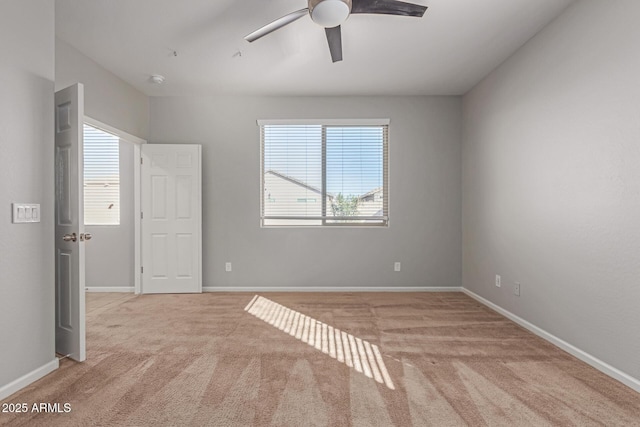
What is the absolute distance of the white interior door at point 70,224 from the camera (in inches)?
90.0

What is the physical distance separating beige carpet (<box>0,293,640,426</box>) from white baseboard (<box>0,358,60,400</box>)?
0.06 metres

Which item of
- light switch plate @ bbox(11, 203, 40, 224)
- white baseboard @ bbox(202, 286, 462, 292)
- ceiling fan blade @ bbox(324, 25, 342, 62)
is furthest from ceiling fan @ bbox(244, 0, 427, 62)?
white baseboard @ bbox(202, 286, 462, 292)

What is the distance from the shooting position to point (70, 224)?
7.64 feet

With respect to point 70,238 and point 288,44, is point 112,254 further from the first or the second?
point 288,44

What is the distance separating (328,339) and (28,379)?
2034 mm

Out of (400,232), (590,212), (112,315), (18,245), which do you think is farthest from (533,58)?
(112,315)

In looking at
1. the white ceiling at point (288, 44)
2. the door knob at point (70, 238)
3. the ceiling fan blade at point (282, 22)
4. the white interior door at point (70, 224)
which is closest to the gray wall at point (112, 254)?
the white ceiling at point (288, 44)

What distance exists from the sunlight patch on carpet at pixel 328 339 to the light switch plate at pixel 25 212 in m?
2.04

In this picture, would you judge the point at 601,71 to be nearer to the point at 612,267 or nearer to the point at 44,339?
the point at 612,267

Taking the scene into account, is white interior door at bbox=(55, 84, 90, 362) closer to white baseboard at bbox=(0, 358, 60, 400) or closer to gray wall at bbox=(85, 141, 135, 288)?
white baseboard at bbox=(0, 358, 60, 400)

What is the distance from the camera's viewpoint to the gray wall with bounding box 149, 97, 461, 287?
4418mm

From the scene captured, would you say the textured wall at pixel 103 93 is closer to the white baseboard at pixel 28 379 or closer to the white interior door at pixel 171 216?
the white interior door at pixel 171 216

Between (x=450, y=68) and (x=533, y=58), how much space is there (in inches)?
32.7

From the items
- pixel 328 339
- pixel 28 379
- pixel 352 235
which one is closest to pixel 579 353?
pixel 328 339
